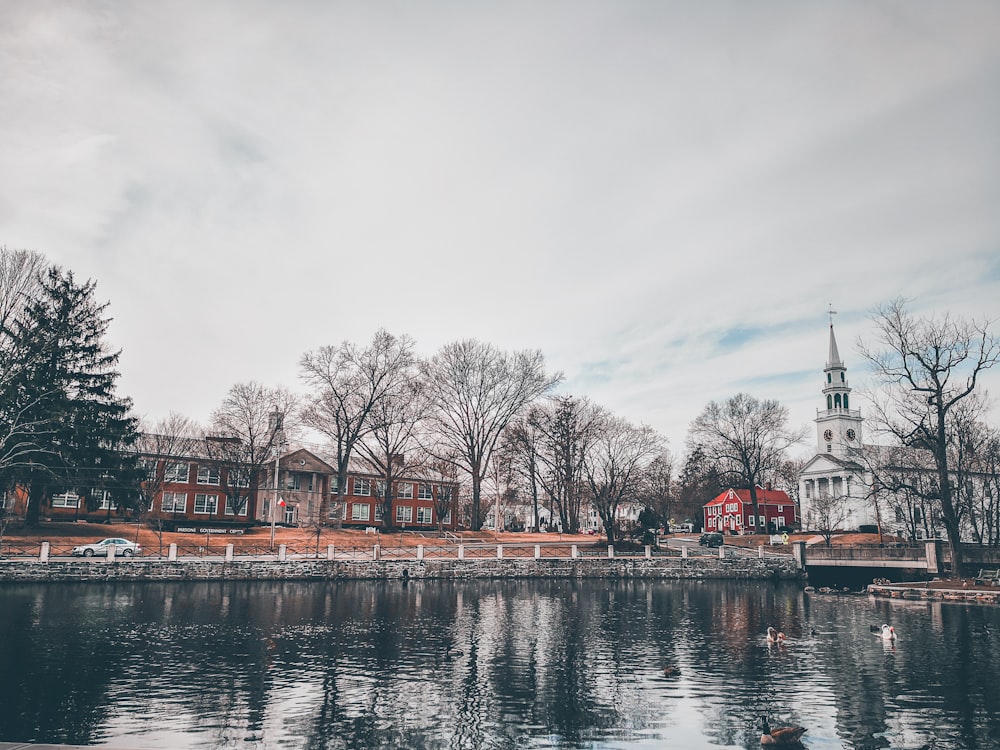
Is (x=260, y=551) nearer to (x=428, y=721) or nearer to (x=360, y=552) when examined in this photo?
(x=360, y=552)

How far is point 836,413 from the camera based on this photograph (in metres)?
95.2

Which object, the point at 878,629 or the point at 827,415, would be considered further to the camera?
the point at 827,415

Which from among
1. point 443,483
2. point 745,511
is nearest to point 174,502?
point 443,483

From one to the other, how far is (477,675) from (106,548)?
39.3 metres

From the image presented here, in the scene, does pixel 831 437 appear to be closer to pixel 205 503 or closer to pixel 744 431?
pixel 744 431

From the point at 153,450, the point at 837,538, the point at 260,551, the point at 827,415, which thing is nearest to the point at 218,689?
the point at 260,551

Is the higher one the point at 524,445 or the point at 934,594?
the point at 524,445

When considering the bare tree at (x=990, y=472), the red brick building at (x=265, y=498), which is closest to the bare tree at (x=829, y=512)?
the bare tree at (x=990, y=472)

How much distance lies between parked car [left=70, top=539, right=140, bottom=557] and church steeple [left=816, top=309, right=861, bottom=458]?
8415 centimetres

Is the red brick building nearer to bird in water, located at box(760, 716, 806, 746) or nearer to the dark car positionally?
the dark car

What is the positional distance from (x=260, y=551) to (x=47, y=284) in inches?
1138

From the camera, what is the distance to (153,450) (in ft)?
248

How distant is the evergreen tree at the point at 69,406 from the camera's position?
52531 mm

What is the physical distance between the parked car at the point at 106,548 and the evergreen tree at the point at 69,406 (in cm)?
637
